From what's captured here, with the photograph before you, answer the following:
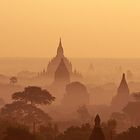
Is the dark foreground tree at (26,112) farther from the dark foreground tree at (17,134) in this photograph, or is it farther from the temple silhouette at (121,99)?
the temple silhouette at (121,99)

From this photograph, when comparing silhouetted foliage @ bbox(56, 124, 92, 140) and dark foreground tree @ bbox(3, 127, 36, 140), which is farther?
silhouetted foliage @ bbox(56, 124, 92, 140)

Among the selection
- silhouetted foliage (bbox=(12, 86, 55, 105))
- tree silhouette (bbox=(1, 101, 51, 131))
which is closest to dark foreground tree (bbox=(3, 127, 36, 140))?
tree silhouette (bbox=(1, 101, 51, 131))

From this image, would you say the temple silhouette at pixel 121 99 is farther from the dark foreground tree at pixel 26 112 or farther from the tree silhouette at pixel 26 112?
the tree silhouette at pixel 26 112

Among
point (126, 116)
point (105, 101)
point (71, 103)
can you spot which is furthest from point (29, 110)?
point (105, 101)

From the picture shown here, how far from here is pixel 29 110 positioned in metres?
76.2

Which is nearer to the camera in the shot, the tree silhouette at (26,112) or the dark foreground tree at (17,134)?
the dark foreground tree at (17,134)

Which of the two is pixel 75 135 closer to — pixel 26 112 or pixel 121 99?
pixel 26 112

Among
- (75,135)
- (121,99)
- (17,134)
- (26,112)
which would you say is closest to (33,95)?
(26,112)

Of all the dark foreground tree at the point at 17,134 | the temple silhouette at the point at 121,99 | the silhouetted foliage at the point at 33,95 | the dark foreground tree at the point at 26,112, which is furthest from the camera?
the temple silhouette at the point at 121,99

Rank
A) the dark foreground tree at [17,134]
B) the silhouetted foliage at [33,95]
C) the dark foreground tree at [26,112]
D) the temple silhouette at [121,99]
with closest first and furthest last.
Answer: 1. the dark foreground tree at [17,134]
2. the dark foreground tree at [26,112]
3. the silhouetted foliage at [33,95]
4. the temple silhouette at [121,99]

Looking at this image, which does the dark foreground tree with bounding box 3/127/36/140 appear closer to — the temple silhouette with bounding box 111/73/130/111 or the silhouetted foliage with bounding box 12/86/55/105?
the silhouetted foliage with bounding box 12/86/55/105

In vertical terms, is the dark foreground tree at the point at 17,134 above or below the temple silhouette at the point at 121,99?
above

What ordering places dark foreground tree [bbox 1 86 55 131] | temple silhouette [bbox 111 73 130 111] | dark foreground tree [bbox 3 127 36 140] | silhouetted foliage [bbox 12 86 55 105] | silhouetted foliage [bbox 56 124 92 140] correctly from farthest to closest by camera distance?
1. temple silhouette [bbox 111 73 130 111]
2. silhouetted foliage [bbox 12 86 55 105]
3. dark foreground tree [bbox 1 86 55 131]
4. silhouetted foliage [bbox 56 124 92 140]
5. dark foreground tree [bbox 3 127 36 140]

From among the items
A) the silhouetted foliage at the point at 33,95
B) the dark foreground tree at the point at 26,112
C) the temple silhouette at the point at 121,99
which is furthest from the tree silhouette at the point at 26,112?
the temple silhouette at the point at 121,99
